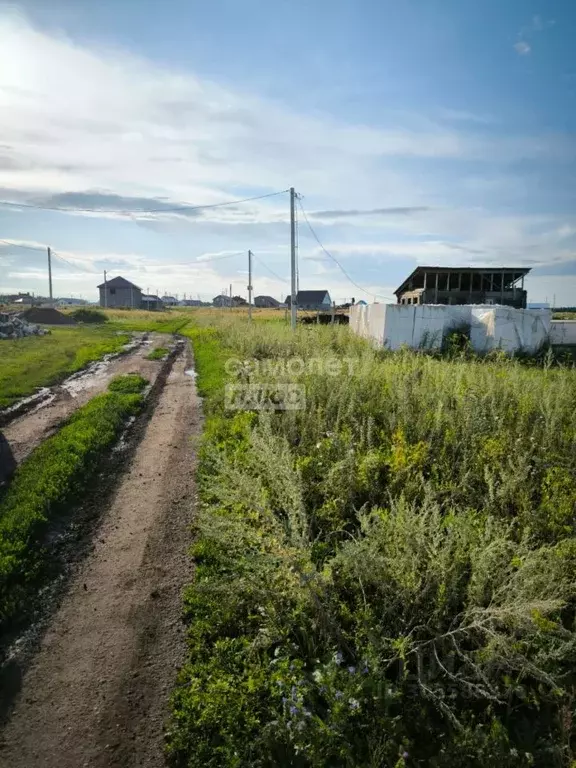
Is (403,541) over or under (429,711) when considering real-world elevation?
over

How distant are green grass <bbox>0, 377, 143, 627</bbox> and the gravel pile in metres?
20.3

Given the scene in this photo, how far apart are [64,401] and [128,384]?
187 centimetres

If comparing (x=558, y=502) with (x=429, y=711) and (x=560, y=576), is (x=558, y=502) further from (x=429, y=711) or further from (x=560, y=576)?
(x=429, y=711)

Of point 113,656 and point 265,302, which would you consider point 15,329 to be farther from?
point 265,302

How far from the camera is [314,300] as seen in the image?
291 ft

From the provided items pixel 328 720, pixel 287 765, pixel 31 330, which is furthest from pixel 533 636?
pixel 31 330

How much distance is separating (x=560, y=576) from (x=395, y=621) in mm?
1267

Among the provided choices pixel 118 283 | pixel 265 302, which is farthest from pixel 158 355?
pixel 265 302

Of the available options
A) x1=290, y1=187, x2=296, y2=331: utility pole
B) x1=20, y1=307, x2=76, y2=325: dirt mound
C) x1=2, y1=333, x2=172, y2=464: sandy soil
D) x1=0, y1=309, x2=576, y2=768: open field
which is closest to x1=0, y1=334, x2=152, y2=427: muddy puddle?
x1=2, y1=333, x2=172, y2=464: sandy soil

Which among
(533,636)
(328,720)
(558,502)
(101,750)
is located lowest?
(101,750)

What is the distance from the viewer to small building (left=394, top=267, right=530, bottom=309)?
27.7m

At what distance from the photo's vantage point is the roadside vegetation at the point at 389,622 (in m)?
2.59

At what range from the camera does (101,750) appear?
2.67m

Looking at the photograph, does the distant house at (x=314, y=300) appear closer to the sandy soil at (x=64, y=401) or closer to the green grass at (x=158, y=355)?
the green grass at (x=158, y=355)
